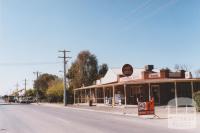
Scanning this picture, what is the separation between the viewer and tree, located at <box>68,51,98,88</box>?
87.9 metres

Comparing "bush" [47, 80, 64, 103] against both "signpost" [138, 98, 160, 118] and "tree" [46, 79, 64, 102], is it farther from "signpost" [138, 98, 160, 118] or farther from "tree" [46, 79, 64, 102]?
"signpost" [138, 98, 160, 118]

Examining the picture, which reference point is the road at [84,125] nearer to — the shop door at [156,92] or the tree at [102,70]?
the shop door at [156,92]

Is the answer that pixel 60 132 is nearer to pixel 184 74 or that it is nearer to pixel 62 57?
pixel 184 74

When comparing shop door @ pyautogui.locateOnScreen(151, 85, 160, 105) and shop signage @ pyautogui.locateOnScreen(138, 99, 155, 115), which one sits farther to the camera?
shop door @ pyautogui.locateOnScreen(151, 85, 160, 105)

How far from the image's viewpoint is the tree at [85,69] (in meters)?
87.9

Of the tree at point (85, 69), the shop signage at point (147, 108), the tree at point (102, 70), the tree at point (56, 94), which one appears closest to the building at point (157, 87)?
the shop signage at point (147, 108)

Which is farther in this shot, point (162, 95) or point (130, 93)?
point (130, 93)

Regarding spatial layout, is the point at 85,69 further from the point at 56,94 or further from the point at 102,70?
the point at 56,94

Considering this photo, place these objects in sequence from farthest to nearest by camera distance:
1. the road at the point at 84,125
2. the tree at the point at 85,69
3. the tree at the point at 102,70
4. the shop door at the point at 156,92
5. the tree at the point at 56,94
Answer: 1. the tree at the point at 102,70
2. the tree at the point at 85,69
3. the tree at the point at 56,94
4. the shop door at the point at 156,92
5. the road at the point at 84,125

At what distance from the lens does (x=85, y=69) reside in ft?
294

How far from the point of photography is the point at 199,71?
10194 cm

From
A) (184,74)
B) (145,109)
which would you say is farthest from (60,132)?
(184,74)

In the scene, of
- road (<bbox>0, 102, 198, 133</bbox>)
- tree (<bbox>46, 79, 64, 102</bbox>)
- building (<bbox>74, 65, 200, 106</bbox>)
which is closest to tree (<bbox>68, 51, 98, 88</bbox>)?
tree (<bbox>46, 79, 64, 102</bbox>)

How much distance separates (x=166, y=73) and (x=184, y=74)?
9.65ft
